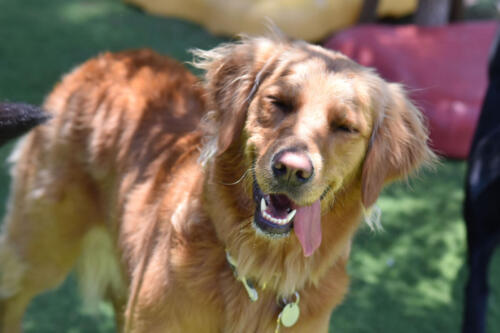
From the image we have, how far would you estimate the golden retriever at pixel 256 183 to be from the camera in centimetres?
272

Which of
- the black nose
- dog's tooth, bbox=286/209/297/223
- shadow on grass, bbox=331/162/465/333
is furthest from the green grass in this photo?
the black nose

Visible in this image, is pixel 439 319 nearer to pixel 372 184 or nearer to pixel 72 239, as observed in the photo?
pixel 372 184

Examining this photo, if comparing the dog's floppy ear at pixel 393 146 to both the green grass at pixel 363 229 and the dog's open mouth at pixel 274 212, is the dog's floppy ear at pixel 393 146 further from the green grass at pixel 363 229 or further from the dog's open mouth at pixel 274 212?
the green grass at pixel 363 229

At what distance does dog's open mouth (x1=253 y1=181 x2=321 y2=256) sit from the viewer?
2.71 m

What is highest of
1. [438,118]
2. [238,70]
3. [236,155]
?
[238,70]

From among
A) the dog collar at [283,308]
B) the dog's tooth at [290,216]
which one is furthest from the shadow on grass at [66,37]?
the dog's tooth at [290,216]

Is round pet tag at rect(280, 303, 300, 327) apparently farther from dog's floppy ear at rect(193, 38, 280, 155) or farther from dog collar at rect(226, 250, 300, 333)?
dog's floppy ear at rect(193, 38, 280, 155)

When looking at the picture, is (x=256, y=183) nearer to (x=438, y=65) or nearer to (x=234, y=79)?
(x=234, y=79)

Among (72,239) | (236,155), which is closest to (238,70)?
(236,155)

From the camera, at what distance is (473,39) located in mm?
6852

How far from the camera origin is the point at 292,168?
99.5 inches

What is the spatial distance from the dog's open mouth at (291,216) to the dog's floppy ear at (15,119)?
961 mm

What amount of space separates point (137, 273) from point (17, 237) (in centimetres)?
105

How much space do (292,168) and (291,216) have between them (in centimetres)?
28
